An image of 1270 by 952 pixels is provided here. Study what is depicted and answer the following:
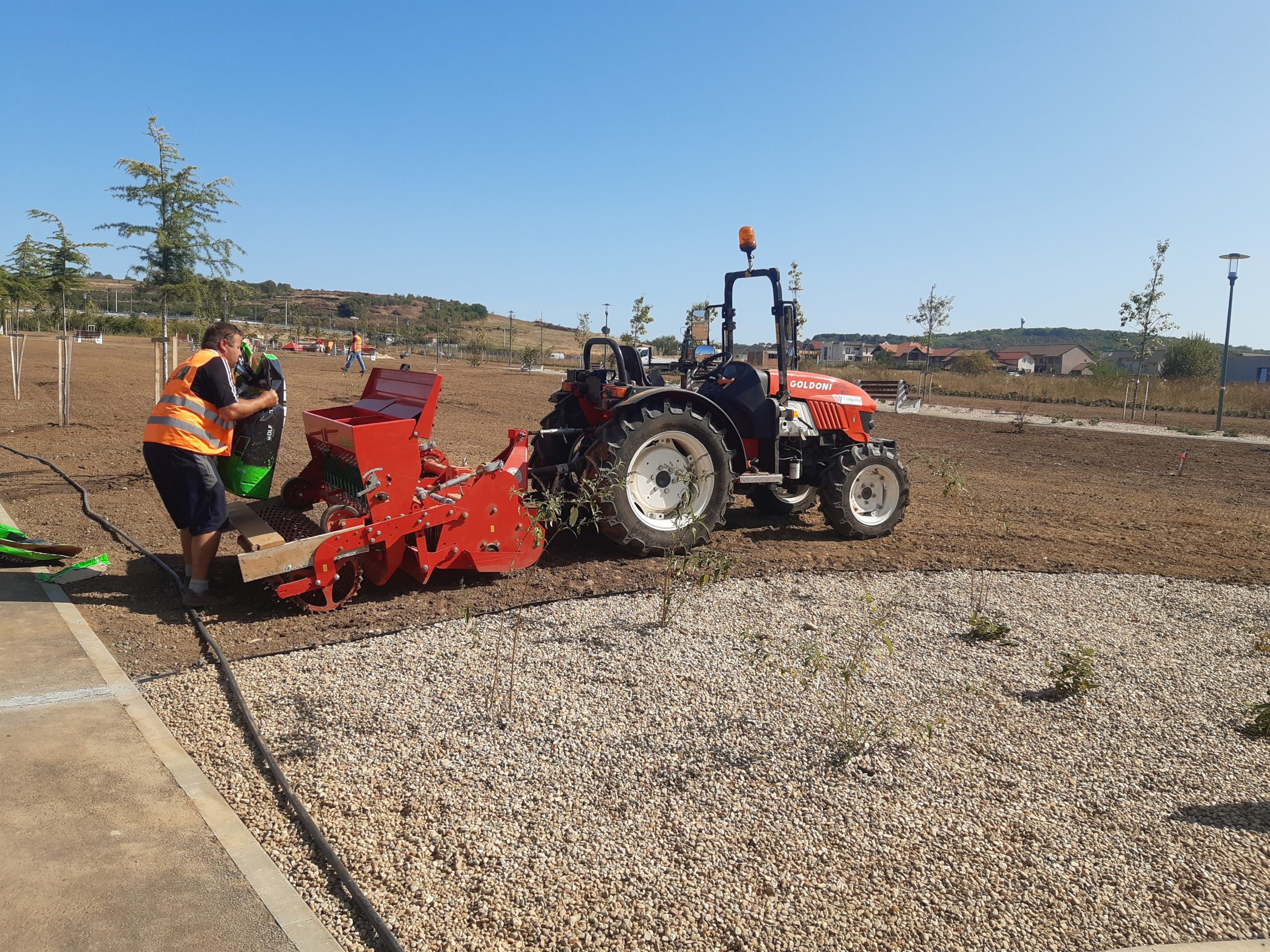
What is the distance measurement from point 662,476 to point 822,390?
6.63ft

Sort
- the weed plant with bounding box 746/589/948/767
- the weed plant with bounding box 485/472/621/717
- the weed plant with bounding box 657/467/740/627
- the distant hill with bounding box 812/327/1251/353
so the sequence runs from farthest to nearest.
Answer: the distant hill with bounding box 812/327/1251/353, the weed plant with bounding box 657/467/740/627, the weed plant with bounding box 485/472/621/717, the weed plant with bounding box 746/589/948/767

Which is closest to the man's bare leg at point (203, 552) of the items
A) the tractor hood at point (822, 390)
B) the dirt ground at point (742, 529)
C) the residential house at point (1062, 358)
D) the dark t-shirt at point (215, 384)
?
the dirt ground at point (742, 529)

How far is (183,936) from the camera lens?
258 cm

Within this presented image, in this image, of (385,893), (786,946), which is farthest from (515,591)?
(786,946)

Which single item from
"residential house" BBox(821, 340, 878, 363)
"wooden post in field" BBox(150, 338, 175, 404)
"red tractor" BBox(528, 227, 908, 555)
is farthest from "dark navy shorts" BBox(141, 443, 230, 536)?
"residential house" BBox(821, 340, 878, 363)

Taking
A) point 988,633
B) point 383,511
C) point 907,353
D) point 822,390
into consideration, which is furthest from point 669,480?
point 907,353

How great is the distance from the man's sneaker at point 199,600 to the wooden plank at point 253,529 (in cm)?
46

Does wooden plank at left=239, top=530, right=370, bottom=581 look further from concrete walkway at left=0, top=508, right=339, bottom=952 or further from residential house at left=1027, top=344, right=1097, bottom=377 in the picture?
residential house at left=1027, top=344, right=1097, bottom=377

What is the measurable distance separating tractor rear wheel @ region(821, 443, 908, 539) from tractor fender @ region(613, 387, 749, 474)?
0.82 meters

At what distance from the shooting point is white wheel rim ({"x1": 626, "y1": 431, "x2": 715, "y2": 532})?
22.5 feet

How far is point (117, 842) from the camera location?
3018 millimetres

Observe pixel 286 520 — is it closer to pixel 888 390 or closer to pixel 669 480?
pixel 669 480

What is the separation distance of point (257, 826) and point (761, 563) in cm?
462

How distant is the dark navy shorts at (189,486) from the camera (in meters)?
5.39
